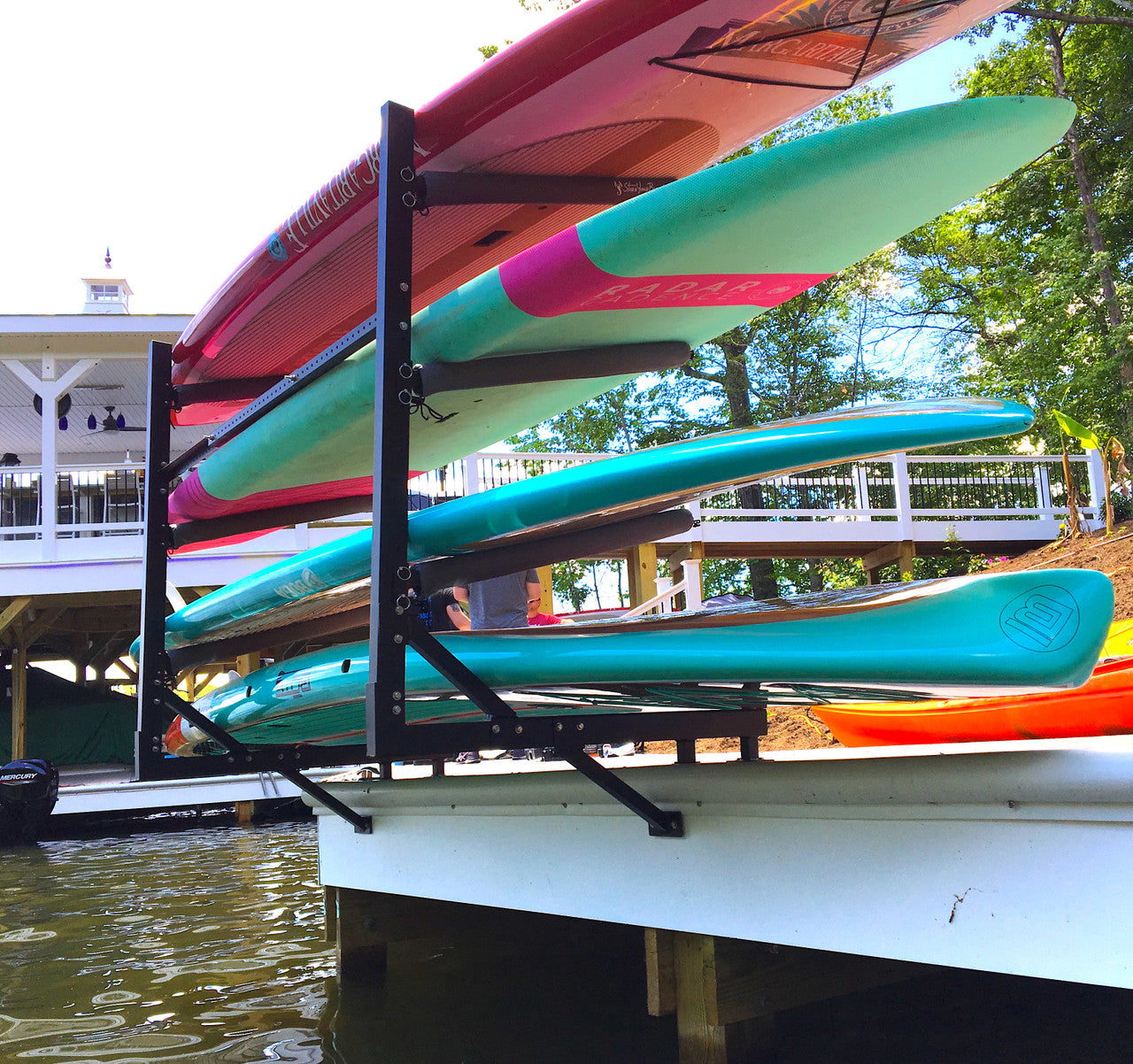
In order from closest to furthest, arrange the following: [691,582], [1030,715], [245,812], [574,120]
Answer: [574,120]
[1030,715]
[691,582]
[245,812]

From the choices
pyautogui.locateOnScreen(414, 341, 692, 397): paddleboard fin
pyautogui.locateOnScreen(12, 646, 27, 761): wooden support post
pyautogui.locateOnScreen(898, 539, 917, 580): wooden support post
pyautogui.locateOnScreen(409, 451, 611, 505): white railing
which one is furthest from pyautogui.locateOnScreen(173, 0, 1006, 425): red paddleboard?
pyautogui.locateOnScreen(898, 539, 917, 580): wooden support post

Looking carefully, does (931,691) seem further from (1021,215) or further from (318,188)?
(1021,215)

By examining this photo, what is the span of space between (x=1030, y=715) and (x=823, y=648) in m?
1.34

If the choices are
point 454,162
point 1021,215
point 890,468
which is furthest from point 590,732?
point 1021,215

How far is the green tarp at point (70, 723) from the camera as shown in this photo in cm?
1686

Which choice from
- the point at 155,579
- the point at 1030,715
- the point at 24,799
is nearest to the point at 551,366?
the point at 155,579

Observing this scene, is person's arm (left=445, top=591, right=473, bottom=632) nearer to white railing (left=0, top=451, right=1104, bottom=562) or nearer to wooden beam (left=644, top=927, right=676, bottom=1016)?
wooden beam (left=644, top=927, right=676, bottom=1016)

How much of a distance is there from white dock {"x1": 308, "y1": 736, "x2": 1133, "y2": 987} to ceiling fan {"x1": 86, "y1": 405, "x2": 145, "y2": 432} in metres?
13.7

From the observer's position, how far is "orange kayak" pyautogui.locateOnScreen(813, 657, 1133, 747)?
2.70m

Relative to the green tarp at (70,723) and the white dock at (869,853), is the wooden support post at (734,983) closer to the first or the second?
the white dock at (869,853)

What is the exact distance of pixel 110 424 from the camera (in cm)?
1467

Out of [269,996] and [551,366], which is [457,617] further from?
[551,366]

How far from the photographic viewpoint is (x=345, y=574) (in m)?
2.32

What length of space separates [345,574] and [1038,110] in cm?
164
